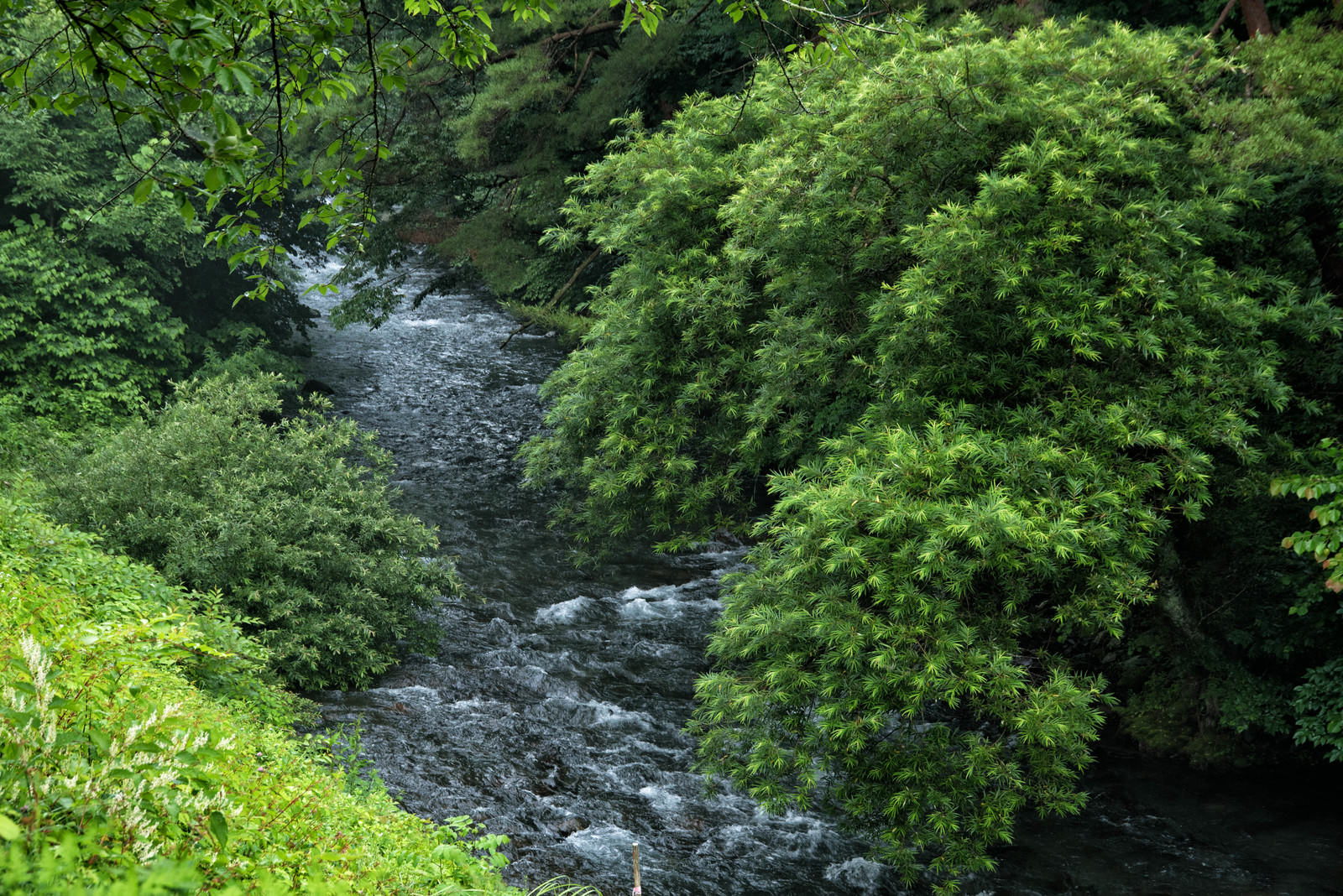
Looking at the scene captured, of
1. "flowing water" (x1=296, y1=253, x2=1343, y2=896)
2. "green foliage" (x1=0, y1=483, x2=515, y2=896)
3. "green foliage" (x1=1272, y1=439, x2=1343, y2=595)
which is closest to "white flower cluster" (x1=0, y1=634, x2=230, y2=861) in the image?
"green foliage" (x1=0, y1=483, x2=515, y2=896)

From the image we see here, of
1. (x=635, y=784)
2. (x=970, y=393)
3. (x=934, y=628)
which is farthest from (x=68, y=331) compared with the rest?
(x=934, y=628)

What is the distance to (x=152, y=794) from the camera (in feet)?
8.40

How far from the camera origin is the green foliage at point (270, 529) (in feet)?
25.9

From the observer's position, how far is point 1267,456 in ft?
22.1

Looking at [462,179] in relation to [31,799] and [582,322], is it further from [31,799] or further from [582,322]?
[31,799]

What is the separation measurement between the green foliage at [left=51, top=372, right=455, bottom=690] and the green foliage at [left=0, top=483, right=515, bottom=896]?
8.86ft

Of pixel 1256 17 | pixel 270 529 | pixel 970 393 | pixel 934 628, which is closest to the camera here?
pixel 934 628

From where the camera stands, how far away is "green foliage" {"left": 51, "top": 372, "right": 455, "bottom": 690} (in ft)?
25.9

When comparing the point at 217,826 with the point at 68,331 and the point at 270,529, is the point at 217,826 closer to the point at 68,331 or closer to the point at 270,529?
the point at 270,529

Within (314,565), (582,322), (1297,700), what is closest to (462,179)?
(582,322)

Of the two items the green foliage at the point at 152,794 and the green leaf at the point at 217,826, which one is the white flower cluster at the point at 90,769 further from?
the green leaf at the point at 217,826

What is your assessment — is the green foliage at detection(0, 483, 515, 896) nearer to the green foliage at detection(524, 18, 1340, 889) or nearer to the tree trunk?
the green foliage at detection(524, 18, 1340, 889)

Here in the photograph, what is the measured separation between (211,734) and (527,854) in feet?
12.5

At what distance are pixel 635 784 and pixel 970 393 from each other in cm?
428
